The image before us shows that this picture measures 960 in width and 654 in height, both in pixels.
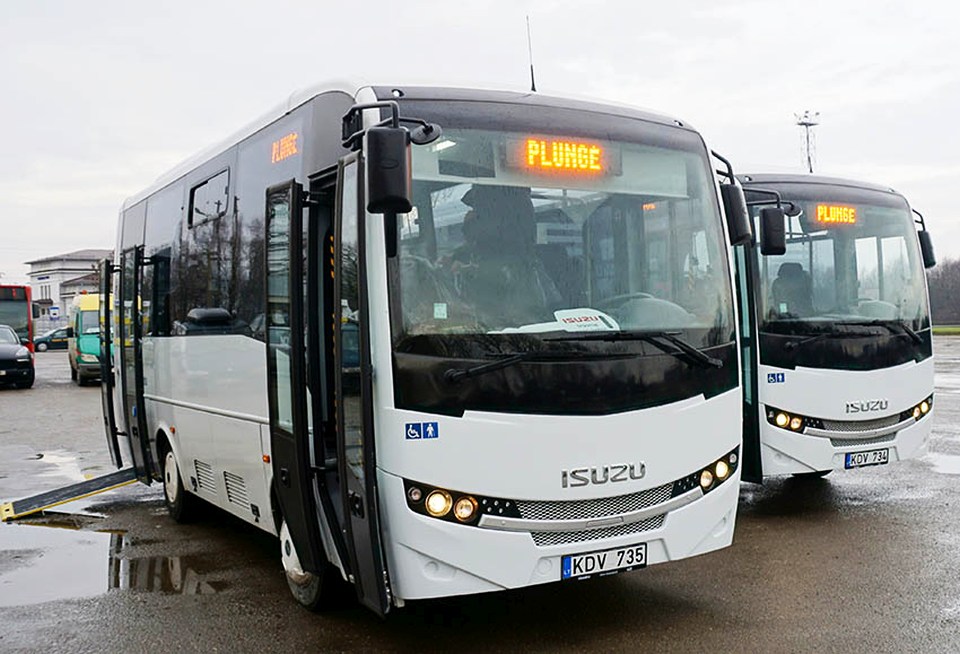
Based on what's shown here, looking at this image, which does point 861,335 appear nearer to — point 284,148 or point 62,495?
point 284,148

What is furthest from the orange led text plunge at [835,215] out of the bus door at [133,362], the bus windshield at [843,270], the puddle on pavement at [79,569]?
the bus door at [133,362]

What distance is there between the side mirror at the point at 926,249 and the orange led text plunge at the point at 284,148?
6337 mm

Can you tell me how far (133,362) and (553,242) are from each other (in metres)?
5.76

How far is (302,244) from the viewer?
574 centimetres

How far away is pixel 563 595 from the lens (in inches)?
260

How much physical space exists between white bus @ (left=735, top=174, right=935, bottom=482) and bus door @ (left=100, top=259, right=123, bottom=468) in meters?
6.36

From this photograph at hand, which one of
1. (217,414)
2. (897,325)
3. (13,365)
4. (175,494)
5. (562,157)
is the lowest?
(175,494)

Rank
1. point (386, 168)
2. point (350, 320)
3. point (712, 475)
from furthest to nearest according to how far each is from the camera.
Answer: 1. point (712, 475)
2. point (350, 320)
3. point (386, 168)

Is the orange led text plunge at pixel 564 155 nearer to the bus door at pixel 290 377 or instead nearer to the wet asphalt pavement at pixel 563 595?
the bus door at pixel 290 377

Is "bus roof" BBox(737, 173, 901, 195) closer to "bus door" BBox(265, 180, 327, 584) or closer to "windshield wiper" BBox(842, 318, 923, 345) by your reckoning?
"windshield wiper" BBox(842, 318, 923, 345)

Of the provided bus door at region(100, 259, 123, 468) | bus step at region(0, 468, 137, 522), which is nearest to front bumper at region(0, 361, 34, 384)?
bus door at region(100, 259, 123, 468)

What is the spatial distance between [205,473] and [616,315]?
4.01 meters

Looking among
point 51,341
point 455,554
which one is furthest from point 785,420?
point 51,341

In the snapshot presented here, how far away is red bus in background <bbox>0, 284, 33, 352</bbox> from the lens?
32688mm
